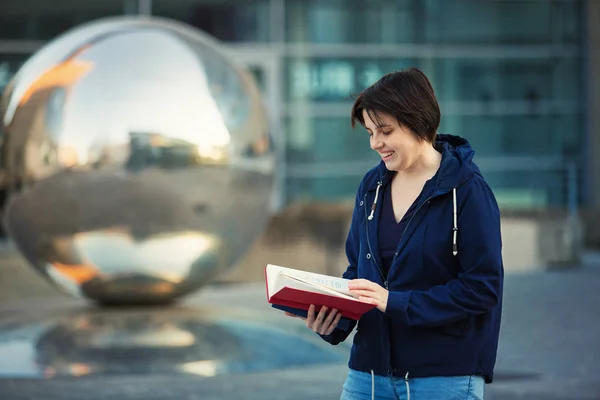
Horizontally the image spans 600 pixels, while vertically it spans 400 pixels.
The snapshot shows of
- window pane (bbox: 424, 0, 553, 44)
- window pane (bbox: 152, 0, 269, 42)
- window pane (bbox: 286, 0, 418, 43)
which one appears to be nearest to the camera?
window pane (bbox: 152, 0, 269, 42)

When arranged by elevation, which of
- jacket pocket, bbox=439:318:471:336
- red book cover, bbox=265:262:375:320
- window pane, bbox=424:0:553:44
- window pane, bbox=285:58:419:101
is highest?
window pane, bbox=424:0:553:44

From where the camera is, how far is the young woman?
3492mm

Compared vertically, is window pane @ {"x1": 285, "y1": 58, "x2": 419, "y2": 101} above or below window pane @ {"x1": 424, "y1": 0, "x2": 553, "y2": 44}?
below

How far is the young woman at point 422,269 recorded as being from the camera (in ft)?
11.5

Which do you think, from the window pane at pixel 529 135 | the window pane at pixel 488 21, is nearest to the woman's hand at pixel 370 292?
the window pane at pixel 488 21

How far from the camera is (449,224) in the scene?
11.6 ft

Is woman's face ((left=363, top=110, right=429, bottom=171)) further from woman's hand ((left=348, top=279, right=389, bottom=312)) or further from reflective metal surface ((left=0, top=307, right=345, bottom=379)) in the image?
reflective metal surface ((left=0, top=307, right=345, bottom=379))

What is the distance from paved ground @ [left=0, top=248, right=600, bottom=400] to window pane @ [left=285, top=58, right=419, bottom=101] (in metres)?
12.2

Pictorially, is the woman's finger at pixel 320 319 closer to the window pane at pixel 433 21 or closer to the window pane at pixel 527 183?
the window pane at pixel 433 21

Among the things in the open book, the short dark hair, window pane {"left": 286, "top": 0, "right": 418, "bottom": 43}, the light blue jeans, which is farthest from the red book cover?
window pane {"left": 286, "top": 0, "right": 418, "bottom": 43}

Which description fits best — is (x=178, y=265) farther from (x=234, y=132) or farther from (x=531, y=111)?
(x=531, y=111)

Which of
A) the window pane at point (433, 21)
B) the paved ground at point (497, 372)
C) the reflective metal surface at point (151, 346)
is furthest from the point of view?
the window pane at point (433, 21)

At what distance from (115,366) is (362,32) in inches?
719

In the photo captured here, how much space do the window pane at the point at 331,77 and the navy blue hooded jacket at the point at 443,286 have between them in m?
21.8
